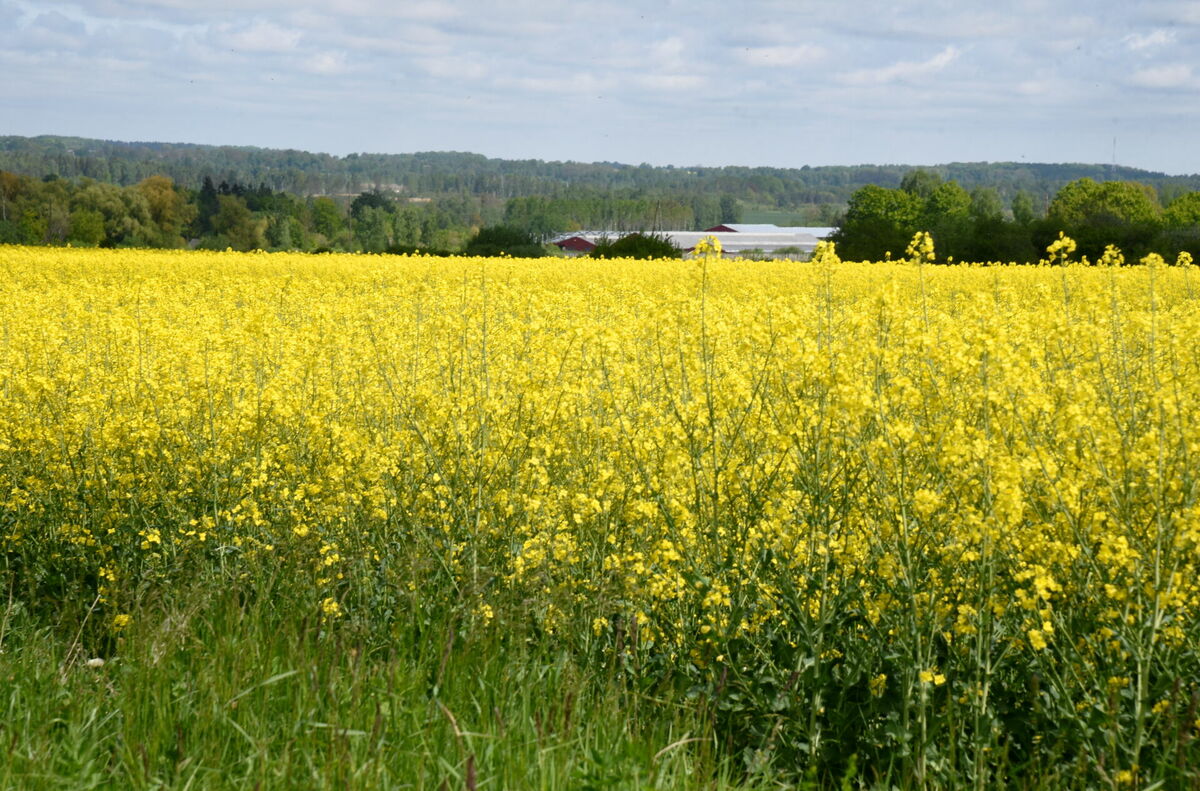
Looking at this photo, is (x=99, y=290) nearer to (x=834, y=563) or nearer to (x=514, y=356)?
(x=514, y=356)

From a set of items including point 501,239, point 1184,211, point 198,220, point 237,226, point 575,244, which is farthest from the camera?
point 575,244

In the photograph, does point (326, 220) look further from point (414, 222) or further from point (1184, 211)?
point (1184, 211)

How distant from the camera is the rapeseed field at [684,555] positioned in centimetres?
370

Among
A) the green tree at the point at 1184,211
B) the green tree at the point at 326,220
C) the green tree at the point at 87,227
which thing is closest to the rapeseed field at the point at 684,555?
the green tree at the point at 87,227

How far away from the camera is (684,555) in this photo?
16.1ft

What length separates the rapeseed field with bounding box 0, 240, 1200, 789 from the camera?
3.70m

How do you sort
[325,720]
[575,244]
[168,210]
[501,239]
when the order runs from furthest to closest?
[575,244] → [168,210] → [501,239] → [325,720]

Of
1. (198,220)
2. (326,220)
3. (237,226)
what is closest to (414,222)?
(326,220)

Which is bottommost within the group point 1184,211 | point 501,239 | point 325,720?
point 501,239

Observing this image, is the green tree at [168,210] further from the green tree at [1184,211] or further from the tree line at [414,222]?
the green tree at [1184,211]

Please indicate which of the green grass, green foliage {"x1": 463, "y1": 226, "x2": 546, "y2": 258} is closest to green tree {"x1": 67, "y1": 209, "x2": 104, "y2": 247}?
green foliage {"x1": 463, "y1": 226, "x2": 546, "y2": 258}

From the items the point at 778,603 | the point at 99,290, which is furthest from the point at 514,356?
the point at 99,290

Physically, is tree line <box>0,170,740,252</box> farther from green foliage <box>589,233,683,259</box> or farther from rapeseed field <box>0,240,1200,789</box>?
rapeseed field <box>0,240,1200,789</box>

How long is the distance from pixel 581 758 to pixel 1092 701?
1686mm
